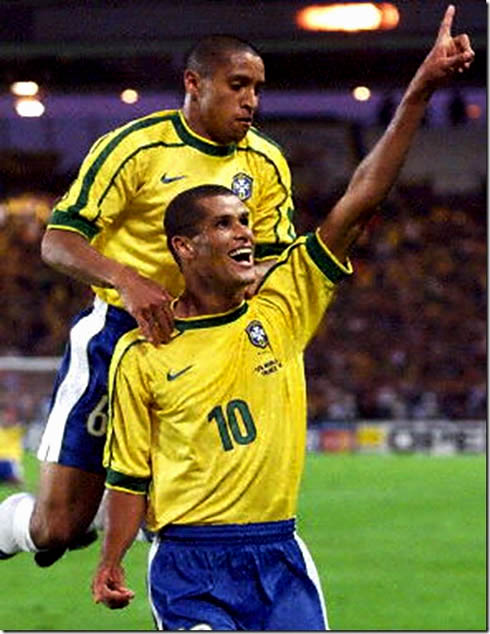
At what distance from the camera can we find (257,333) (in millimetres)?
5957

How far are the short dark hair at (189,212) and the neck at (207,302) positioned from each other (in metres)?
0.13

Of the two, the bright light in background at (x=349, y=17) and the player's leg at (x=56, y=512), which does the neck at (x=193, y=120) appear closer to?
the player's leg at (x=56, y=512)

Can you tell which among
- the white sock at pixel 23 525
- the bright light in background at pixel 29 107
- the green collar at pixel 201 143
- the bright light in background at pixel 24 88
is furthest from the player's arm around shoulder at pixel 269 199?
the bright light in background at pixel 29 107

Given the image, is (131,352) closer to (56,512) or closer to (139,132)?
(139,132)

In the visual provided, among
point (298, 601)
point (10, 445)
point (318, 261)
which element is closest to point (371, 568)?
point (318, 261)

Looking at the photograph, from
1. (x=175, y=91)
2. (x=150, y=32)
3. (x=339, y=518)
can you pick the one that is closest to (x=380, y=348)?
(x=175, y=91)

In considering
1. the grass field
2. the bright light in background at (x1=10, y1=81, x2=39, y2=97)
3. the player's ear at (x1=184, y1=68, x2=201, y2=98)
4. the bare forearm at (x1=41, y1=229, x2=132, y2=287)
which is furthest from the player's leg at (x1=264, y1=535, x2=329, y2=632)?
the bright light in background at (x1=10, y1=81, x2=39, y2=97)

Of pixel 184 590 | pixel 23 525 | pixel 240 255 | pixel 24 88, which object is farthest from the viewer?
pixel 24 88

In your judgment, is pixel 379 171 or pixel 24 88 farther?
pixel 24 88

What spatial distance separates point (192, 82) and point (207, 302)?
132 centimetres

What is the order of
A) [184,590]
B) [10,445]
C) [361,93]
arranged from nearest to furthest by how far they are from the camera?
1. [184,590]
2. [10,445]
3. [361,93]

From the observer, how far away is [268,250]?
7.30 meters

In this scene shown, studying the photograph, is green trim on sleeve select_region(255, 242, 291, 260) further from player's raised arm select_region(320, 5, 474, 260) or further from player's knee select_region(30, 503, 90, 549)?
player's raised arm select_region(320, 5, 474, 260)

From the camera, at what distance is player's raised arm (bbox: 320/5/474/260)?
5844 mm
